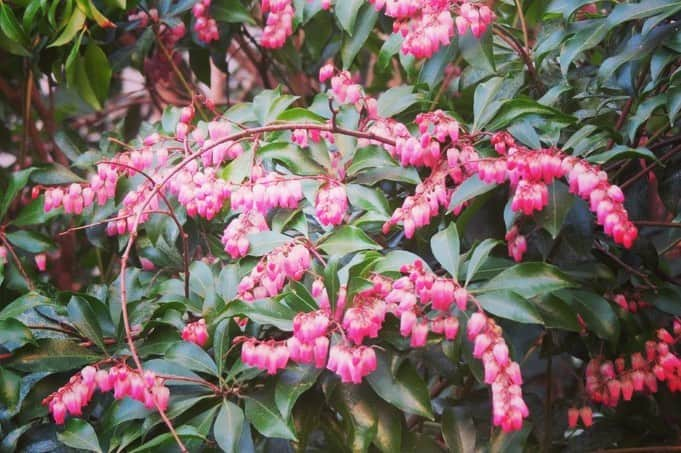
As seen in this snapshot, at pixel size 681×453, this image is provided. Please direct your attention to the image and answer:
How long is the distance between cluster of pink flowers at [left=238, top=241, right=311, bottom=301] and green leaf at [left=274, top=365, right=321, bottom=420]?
0.39 ft

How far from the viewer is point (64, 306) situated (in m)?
1.61

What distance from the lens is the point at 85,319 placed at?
5.03 feet

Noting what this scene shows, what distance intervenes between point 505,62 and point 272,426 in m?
0.94

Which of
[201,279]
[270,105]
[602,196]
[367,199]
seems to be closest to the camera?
[602,196]

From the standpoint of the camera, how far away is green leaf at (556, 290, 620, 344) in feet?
4.68

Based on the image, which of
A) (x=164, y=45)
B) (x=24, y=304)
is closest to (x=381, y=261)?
(x=24, y=304)

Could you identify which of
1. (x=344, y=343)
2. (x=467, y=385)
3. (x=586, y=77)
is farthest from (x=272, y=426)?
(x=586, y=77)

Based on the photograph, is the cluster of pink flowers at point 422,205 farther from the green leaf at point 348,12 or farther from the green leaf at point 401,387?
the green leaf at point 348,12

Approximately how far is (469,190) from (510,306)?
0.68 ft

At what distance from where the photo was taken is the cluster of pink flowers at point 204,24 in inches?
80.0

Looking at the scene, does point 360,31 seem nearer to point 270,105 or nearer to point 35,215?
point 270,105

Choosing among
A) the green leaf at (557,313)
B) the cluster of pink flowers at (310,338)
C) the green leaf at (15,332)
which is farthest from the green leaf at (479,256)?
the green leaf at (15,332)

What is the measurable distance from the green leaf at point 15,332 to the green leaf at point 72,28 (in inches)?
25.3

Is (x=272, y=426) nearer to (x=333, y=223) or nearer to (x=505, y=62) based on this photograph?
(x=333, y=223)
